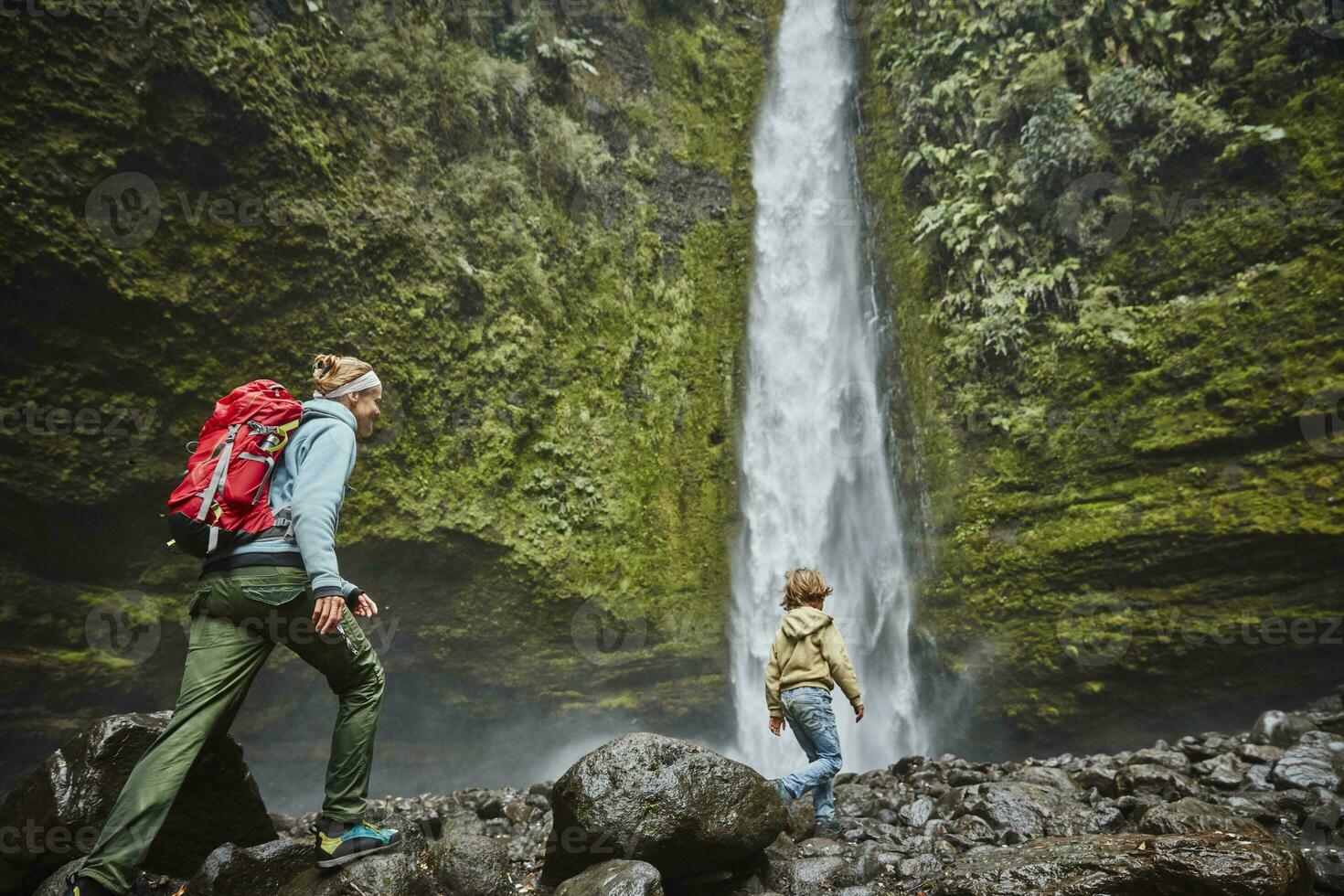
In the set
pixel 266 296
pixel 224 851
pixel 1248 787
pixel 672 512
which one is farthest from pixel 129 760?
pixel 672 512

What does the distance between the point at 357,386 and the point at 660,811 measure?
258 cm

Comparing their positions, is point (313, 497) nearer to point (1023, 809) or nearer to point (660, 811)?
point (660, 811)

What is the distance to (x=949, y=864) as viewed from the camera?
11.7 feet

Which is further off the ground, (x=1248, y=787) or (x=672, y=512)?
(x=672, y=512)

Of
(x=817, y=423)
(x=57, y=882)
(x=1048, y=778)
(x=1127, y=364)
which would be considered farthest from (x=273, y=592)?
(x=817, y=423)

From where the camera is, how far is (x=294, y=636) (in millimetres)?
2953

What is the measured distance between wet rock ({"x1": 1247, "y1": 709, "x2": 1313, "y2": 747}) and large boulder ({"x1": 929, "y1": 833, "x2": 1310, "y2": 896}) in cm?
468

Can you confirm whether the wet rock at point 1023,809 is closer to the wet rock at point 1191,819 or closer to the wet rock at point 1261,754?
the wet rock at point 1191,819

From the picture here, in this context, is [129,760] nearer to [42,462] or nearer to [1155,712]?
[42,462]

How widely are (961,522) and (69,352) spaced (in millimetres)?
10586

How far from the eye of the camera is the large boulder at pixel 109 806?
3383 millimetres

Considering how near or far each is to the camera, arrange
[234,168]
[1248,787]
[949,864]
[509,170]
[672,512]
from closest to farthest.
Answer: [949,864] < [1248,787] < [234,168] < [509,170] < [672,512]

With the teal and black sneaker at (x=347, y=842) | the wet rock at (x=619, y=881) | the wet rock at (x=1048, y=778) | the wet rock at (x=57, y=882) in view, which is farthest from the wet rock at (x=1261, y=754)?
the wet rock at (x=57, y=882)

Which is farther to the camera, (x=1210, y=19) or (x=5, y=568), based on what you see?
(x=1210, y=19)
